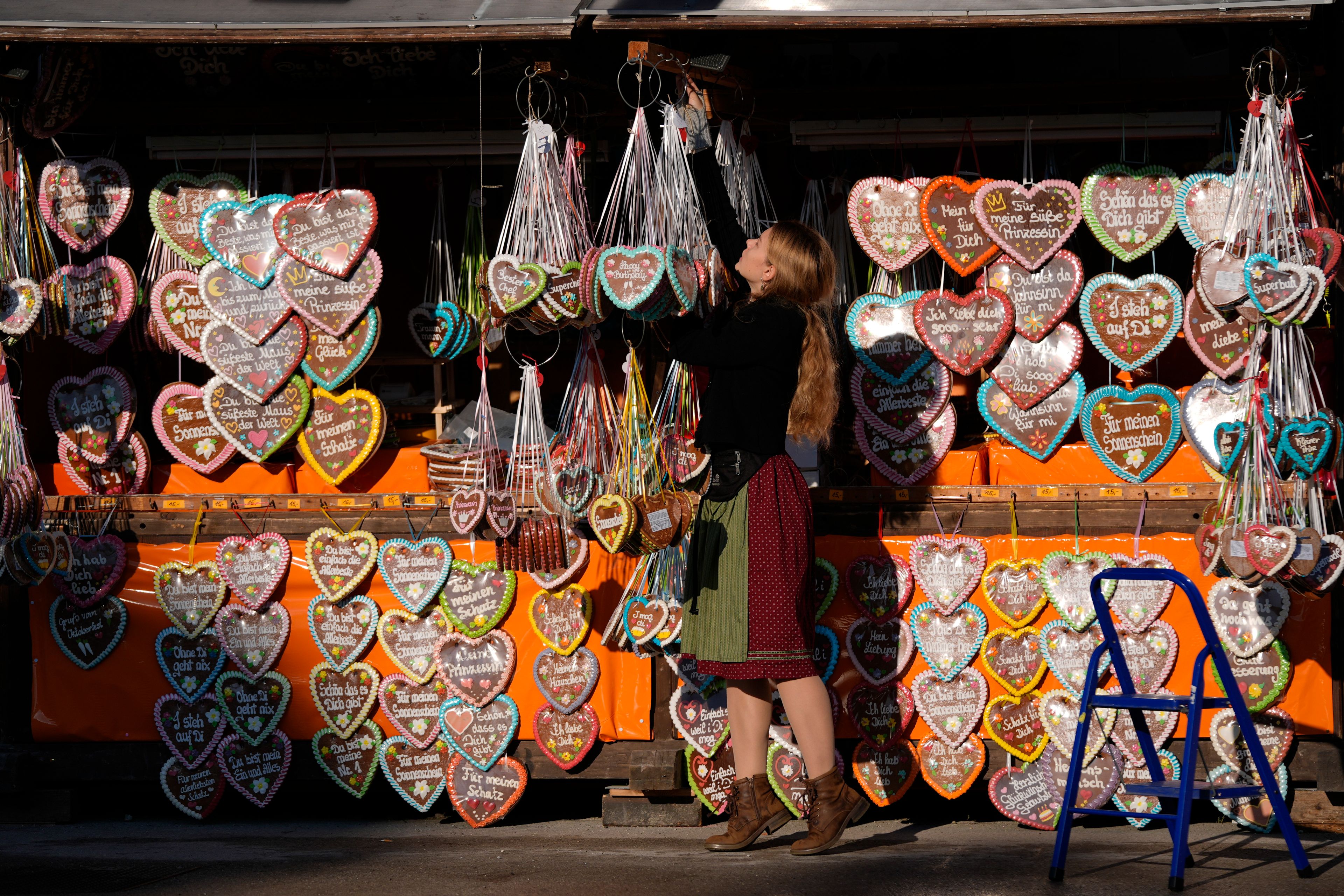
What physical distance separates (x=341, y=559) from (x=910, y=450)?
1.93 meters

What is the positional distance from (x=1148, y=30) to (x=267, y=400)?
10.4ft

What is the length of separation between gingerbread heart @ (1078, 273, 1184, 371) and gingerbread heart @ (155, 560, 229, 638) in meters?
3.02

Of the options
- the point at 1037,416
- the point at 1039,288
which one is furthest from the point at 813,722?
the point at 1039,288

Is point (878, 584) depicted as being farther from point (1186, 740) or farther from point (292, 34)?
point (292, 34)

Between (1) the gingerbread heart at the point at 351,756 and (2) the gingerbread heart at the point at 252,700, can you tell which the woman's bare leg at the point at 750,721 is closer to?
(1) the gingerbread heart at the point at 351,756

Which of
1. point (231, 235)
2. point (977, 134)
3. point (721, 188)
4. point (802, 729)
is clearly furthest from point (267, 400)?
point (977, 134)

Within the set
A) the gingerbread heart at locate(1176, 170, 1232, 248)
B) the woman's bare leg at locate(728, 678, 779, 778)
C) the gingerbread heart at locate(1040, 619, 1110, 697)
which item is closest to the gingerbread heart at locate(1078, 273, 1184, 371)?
the gingerbread heart at locate(1176, 170, 1232, 248)

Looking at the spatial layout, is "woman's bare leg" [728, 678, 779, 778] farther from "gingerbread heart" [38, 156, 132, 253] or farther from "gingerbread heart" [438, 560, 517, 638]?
"gingerbread heart" [38, 156, 132, 253]

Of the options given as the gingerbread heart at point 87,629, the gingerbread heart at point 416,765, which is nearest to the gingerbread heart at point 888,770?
the gingerbread heart at point 416,765

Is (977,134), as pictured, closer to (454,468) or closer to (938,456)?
(938,456)

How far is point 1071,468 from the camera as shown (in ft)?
15.2

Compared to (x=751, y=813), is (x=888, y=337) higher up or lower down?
higher up

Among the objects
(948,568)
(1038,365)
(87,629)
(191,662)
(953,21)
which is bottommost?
(191,662)

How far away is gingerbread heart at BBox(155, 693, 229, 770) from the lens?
484 cm
